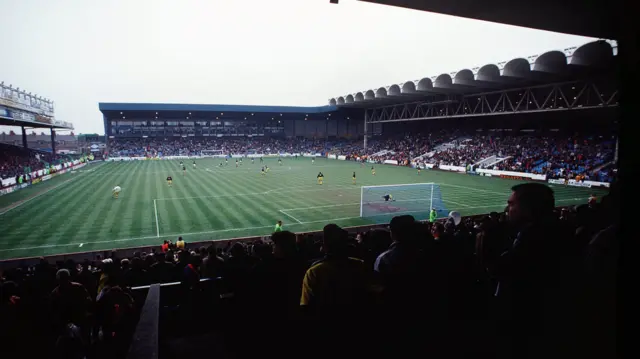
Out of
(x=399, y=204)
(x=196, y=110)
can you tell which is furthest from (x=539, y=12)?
(x=196, y=110)

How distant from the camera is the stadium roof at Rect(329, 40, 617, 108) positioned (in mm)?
32625

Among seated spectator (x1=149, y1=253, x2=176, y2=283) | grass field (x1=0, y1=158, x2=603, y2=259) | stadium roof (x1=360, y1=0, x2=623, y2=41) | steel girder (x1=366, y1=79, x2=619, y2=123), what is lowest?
grass field (x1=0, y1=158, x2=603, y2=259)

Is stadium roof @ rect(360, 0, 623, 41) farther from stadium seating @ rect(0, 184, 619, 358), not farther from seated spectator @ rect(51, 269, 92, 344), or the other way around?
seated spectator @ rect(51, 269, 92, 344)

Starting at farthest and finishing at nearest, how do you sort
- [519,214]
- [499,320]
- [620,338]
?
1. [519,214]
2. [499,320]
3. [620,338]

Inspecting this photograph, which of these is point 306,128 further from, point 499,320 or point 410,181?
point 499,320

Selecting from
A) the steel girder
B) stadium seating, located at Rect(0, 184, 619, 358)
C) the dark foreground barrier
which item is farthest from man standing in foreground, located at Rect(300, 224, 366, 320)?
the steel girder

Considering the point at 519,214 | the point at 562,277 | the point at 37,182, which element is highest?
the point at 519,214

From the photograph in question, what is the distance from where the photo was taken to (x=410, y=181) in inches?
1527

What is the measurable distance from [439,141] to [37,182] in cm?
6109

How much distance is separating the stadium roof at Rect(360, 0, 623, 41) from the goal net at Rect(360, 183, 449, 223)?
13.8m

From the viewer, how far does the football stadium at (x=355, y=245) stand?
8.15ft

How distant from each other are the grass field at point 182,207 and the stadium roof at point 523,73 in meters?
11.6

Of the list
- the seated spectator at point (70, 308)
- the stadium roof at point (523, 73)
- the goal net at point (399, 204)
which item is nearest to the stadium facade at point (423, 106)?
the stadium roof at point (523, 73)

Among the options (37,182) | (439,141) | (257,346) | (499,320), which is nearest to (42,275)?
(257,346)
